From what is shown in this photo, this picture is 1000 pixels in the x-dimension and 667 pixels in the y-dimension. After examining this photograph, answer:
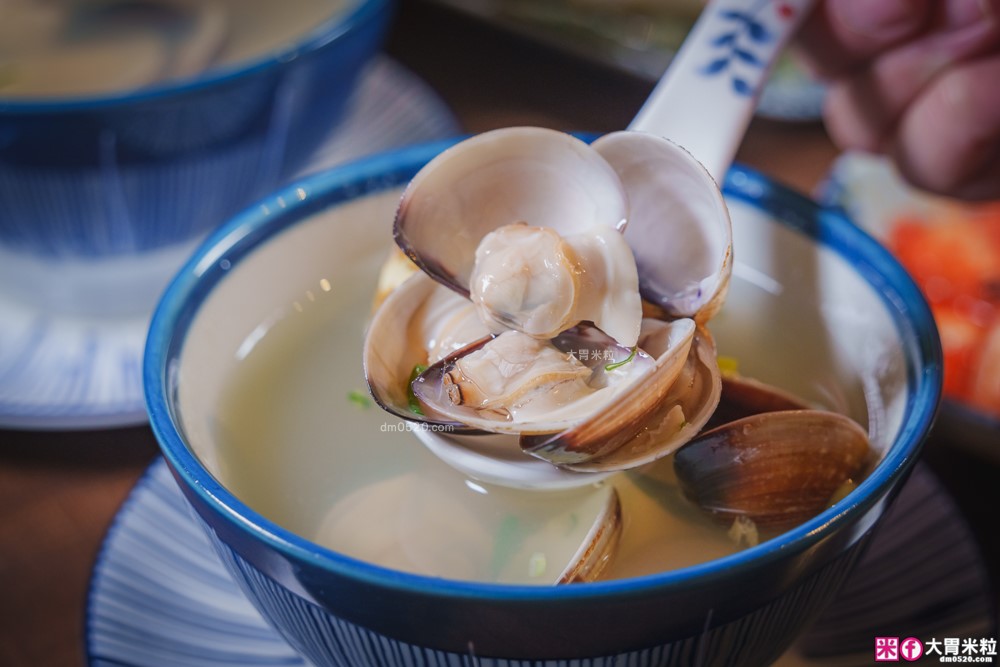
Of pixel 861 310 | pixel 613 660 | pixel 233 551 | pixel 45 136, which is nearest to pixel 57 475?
pixel 45 136

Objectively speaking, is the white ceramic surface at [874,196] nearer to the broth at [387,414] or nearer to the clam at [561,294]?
the broth at [387,414]

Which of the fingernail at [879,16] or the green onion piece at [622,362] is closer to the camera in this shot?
the green onion piece at [622,362]

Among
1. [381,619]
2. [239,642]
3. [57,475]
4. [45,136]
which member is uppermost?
[381,619]

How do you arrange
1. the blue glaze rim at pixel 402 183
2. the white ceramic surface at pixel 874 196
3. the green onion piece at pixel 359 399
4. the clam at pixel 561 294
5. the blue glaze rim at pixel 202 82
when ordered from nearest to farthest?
the blue glaze rim at pixel 402 183
the clam at pixel 561 294
the green onion piece at pixel 359 399
the blue glaze rim at pixel 202 82
the white ceramic surface at pixel 874 196

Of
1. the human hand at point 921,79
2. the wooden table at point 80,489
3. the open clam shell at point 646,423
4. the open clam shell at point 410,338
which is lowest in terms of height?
the wooden table at point 80,489

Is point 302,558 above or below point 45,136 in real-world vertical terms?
above

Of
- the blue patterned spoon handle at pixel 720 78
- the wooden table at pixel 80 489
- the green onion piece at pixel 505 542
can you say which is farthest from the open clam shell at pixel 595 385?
the wooden table at pixel 80 489

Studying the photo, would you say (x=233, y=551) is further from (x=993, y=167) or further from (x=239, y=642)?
(x=993, y=167)
